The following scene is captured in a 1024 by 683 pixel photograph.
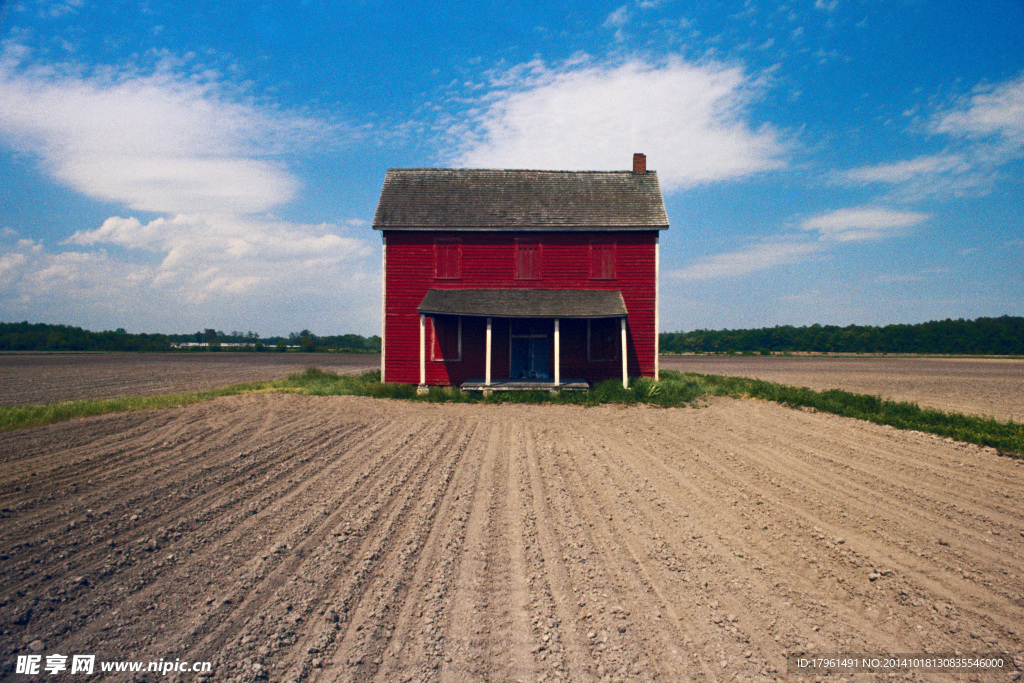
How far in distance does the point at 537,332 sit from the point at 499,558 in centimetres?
1520

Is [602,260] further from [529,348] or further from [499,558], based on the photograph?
[499,558]

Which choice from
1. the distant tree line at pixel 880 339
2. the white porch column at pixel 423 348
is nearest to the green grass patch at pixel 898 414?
the white porch column at pixel 423 348

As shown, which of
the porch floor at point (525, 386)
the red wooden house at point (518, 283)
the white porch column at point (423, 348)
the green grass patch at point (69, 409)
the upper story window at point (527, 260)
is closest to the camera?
the green grass patch at point (69, 409)

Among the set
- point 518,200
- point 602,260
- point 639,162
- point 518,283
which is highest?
point 639,162

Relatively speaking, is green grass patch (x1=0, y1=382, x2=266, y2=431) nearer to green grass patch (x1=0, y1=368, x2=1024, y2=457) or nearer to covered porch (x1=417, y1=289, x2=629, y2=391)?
green grass patch (x1=0, y1=368, x2=1024, y2=457)

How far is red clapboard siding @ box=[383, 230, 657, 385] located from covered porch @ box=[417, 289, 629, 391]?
0.06 metres

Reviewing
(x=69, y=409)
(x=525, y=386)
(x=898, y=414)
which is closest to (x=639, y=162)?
(x=525, y=386)

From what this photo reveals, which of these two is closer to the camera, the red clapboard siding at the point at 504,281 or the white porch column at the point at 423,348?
the white porch column at the point at 423,348

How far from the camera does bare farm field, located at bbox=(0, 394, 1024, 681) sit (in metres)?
3.81

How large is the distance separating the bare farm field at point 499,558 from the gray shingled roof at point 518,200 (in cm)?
1229

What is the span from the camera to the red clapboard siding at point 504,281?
19953 mm

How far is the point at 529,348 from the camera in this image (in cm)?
2028

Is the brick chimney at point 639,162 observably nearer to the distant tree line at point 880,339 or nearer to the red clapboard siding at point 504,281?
the red clapboard siding at point 504,281

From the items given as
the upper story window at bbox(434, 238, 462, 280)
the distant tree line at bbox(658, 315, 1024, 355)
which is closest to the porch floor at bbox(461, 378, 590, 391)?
the upper story window at bbox(434, 238, 462, 280)
